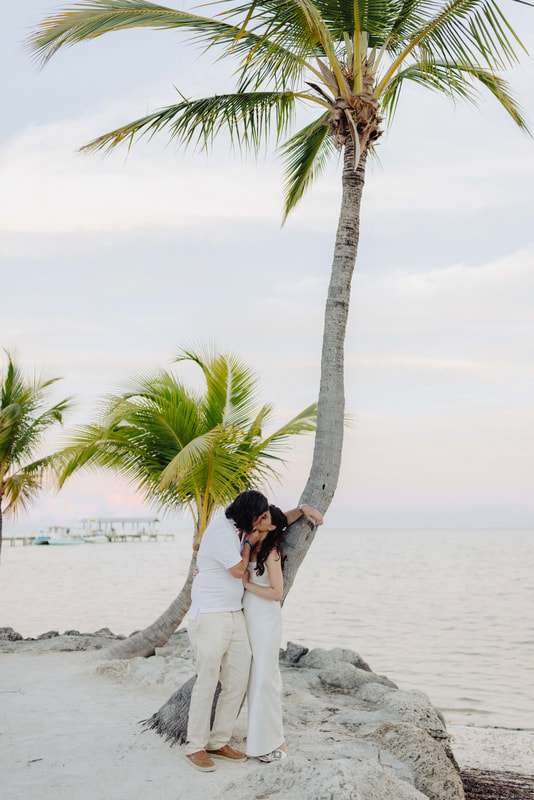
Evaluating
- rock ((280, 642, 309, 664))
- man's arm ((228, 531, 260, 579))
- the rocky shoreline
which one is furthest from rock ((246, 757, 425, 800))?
rock ((280, 642, 309, 664))

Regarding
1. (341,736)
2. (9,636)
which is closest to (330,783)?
(341,736)

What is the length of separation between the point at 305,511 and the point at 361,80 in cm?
466

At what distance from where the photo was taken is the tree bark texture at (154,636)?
10258 mm

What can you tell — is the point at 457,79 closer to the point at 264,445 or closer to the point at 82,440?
the point at 264,445

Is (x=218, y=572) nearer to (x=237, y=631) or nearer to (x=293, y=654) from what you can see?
(x=237, y=631)

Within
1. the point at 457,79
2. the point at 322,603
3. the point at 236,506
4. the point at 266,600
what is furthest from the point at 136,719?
the point at 322,603

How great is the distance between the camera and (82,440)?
10039mm

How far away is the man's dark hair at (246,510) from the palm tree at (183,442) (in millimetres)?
3933

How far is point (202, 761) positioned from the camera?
530 cm

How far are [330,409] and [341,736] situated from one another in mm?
2991

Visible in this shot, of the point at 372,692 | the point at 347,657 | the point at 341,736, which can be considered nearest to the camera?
the point at 341,736

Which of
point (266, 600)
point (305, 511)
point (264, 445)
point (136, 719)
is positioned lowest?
point (136, 719)

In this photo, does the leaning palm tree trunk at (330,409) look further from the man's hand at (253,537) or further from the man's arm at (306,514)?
the man's hand at (253,537)

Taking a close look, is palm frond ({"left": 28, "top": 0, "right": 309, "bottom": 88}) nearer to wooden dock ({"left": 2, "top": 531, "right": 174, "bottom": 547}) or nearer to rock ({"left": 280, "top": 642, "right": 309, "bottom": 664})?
rock ({"left": 280, "top": 642, "right": 309, "bottom": 664})
